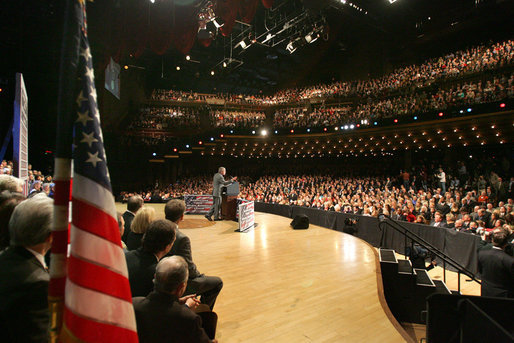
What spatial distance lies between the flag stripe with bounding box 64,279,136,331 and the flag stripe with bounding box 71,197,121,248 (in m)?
0.22

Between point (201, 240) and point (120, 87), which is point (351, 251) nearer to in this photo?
point (201, 240)

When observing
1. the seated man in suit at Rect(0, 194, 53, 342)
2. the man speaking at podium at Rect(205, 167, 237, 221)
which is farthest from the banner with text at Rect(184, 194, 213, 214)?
the seated man in suit at Rect(0, 194, 53, 342)

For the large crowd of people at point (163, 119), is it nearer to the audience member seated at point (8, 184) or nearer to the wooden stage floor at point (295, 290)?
the wooden stage floor at point (295, 290)

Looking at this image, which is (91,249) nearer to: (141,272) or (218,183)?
(141,272)

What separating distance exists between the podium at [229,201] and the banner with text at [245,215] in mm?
1154

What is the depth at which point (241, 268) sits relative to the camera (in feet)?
18.1

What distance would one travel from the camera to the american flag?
1154 millimetres

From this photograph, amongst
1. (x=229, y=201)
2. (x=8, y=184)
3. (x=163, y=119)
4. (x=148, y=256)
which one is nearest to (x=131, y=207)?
(x=8, y=184)

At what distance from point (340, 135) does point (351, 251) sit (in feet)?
47.8

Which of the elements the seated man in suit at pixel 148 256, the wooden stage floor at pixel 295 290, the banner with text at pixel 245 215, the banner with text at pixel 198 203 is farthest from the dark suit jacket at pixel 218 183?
the seated man in suit at pixel 148 256

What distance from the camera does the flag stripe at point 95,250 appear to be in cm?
117

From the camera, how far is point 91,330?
1165 millimetres

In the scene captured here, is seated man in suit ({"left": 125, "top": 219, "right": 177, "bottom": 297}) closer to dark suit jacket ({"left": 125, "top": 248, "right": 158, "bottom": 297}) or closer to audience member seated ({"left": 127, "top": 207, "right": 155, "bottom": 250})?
dark suit jacket ({"left": 125, "top": 248, "right": 158, "bottom": 297})

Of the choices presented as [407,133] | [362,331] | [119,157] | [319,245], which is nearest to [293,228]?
[319,245]
